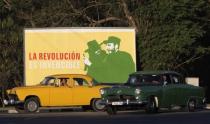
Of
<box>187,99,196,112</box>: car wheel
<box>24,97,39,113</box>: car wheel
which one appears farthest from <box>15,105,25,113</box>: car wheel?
<box>187,99,196,112</box>: car wheel

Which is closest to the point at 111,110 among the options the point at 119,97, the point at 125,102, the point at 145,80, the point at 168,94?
the point at 119,97

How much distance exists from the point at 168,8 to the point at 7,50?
9957mm

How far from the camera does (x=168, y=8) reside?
38719mm

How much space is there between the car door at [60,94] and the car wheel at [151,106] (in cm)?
493

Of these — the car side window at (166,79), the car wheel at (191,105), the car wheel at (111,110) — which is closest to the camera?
the car wheel at (111,110)

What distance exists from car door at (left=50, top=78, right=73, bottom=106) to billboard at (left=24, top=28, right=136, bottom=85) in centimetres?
665

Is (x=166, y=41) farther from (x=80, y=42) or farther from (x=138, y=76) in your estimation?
(x=138, y=76)

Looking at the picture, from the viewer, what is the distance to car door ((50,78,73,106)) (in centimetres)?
3112

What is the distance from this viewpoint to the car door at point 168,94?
28.0m

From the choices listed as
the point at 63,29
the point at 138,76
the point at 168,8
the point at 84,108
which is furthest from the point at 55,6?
the point at 138,76

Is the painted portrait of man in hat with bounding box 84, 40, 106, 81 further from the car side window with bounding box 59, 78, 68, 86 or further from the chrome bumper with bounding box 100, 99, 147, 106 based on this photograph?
the chrome bumper with bounding box 100, 99, 147, 106

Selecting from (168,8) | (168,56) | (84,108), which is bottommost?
(84,108)

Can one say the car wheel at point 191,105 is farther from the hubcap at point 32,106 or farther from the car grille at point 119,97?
the hubcap at point 32,106

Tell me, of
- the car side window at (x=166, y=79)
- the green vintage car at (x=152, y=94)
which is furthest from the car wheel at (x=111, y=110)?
the car side window at (x=166, y=79)
